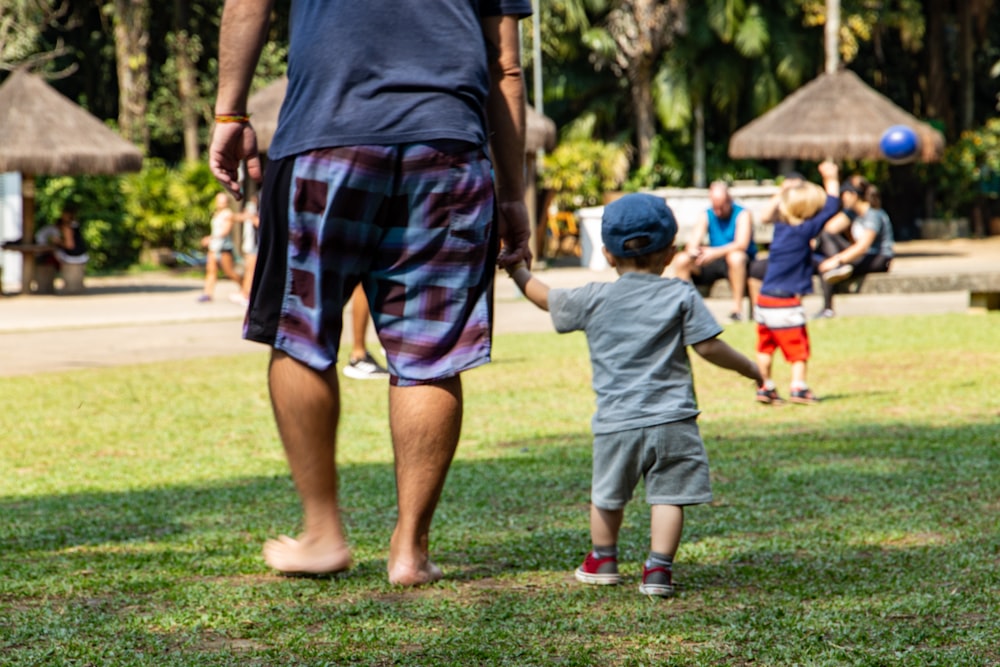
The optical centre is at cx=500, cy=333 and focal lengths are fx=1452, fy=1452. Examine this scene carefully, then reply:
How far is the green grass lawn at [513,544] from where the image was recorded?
310cm

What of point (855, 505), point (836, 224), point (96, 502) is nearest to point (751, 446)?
point (855, 505)

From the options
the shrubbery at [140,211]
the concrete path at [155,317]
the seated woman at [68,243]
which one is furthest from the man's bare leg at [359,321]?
the shrubbery at [140,211]

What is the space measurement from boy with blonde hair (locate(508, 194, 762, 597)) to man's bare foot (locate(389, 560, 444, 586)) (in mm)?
412

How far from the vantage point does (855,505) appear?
194 inches

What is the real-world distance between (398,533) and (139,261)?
2777 centimetres

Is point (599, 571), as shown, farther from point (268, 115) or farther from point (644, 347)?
point (268, 115)

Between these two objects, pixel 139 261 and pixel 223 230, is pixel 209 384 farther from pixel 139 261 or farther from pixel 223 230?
pixel 139 261

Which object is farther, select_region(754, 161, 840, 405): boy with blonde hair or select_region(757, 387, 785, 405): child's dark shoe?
select_region(754, 161, 840, 405): boy with blonde hair

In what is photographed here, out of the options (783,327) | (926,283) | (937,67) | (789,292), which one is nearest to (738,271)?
(789,292)

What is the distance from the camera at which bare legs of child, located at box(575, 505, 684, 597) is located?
363 centimetres

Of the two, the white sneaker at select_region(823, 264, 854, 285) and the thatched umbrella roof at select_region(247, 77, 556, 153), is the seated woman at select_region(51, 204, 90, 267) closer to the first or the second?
the thatched umbrella roof at select_region(247, 77, 556, 153)

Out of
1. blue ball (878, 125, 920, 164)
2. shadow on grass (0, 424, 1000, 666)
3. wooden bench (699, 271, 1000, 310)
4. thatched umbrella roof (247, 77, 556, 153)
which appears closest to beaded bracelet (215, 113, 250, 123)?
shadow on grass (0, 424, 1000, 666)

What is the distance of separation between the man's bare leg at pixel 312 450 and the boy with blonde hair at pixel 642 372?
0.66 meters

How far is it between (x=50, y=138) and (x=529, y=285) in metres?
18.7
